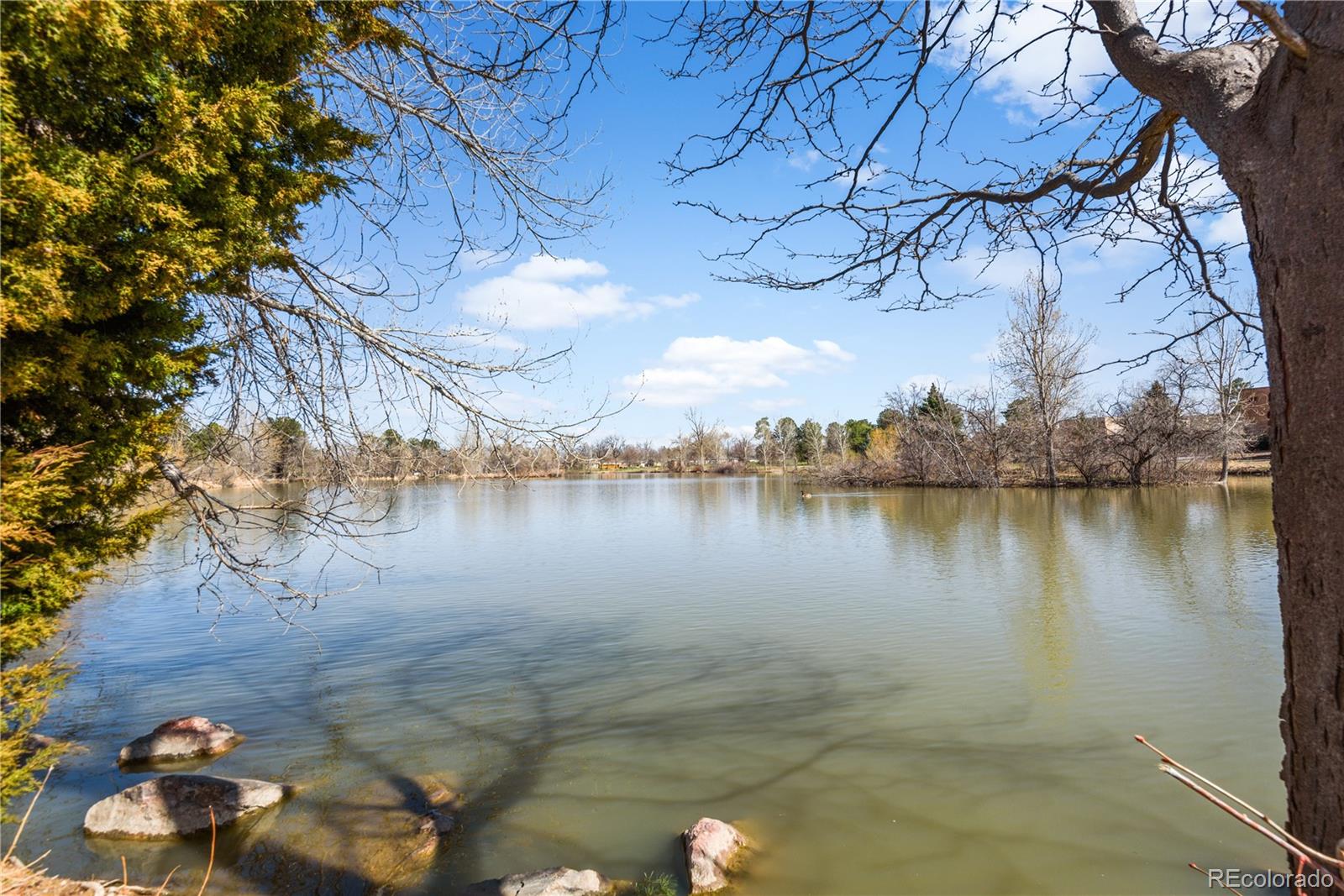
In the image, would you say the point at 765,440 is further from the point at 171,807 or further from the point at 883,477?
the point at 171,807

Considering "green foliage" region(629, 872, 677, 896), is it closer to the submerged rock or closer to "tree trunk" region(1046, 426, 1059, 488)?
the submerged rock

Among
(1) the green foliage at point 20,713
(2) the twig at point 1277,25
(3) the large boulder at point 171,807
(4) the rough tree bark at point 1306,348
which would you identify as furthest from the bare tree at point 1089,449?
(1) the green foliage at point 20,713

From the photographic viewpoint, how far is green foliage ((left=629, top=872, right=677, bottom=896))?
369 centimetres

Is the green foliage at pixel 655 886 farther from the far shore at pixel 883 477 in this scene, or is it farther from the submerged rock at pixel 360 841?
the far shore at pixel 883 477

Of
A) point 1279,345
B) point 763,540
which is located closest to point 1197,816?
point 1279,345

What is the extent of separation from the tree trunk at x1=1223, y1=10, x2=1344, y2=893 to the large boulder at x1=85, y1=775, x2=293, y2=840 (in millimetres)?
5673

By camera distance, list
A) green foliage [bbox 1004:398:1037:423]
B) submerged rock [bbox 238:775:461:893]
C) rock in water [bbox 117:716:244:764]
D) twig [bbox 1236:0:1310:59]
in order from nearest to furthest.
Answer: twig [bbox 1236:0:1310:59], submerged rock [bbox 238:775:461:893], rock in water [bbox 117:716:244:764], green foliage [bbox 1004:398:1037:423]

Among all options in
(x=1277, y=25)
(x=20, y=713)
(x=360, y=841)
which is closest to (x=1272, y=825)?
(x=1277, y=25)

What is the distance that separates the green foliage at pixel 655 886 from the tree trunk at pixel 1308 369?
295 centimetres

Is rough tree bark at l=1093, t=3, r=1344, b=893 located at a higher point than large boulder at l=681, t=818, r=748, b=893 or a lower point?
higher

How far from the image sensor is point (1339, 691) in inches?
58.8

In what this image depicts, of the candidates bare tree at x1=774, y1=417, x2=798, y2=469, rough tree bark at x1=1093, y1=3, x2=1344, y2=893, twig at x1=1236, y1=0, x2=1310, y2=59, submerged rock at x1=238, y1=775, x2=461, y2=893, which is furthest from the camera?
bare tree at x1=774, y1=417, x2=798, y2=469

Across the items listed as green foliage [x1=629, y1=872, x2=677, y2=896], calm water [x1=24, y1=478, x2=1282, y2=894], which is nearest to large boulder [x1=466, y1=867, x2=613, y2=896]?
green foliage [x1=629, y1=872, x2=677, y2=896]

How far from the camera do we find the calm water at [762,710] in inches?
163
